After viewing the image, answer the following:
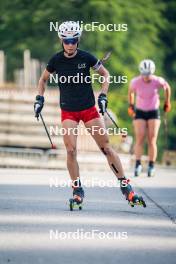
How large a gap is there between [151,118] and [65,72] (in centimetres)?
661

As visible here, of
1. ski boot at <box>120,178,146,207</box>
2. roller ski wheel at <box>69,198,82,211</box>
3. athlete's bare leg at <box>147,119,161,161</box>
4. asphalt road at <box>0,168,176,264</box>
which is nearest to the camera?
asphalt road at <box>0,168,176,264</box>

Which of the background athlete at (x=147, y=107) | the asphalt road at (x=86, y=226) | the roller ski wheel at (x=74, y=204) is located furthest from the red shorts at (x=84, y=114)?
the background athlete at (x=147, y=107)

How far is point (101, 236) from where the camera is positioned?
8773 mm

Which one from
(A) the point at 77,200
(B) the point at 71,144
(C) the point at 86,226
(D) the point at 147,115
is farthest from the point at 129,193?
(D) the point at 147,115

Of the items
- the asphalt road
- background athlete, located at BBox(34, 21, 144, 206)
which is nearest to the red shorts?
background athlete, located at BBox(34, 21, 144, 206)

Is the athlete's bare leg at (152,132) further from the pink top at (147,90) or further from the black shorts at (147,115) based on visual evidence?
the pink top at (147,90)

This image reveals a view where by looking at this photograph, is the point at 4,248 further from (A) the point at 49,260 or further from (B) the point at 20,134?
(B) the point at 20,134

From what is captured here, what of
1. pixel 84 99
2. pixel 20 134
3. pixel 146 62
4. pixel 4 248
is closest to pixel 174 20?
pixel 20 134

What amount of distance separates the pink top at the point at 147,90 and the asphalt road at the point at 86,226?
2.93m

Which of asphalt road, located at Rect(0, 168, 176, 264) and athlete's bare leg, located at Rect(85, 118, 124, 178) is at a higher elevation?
athlete's bare leg, located at Rect(85, 118, 124, 178)

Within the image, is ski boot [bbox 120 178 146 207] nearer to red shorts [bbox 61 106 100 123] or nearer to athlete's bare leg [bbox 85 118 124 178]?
athlete's bare leg [bbox 85 118 124 178]

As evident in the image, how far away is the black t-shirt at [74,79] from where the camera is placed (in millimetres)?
10984

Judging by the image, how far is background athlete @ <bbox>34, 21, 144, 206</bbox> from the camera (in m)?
11.0

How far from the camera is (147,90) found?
17531 millimetres
